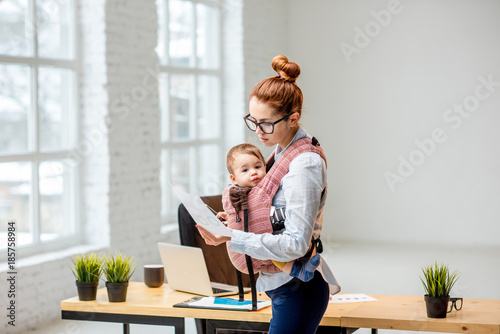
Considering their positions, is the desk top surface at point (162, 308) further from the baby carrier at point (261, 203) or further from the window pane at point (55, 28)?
the window pane at point (55, 28)

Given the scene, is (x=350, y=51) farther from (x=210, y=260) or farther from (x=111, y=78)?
(x=210, y=260)

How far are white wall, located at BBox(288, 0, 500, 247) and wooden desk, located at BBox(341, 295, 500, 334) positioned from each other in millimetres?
5634

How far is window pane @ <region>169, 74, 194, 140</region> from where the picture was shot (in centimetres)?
644

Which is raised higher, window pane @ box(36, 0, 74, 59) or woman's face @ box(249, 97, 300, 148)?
window pane @ box(36, 0, 74, 59)

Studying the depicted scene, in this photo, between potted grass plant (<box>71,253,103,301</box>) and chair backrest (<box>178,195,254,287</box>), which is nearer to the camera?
potted grass plant (<box>71,253,103,301</box>)

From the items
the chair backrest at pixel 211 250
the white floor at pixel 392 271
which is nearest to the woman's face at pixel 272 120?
the chair backrest at pixel 211 250

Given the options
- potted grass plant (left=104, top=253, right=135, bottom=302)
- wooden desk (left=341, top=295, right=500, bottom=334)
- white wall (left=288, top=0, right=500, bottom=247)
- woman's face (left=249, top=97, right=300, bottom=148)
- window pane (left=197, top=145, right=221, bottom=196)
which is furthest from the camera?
white wall (left=288, top=0, right=500, bottom=247)

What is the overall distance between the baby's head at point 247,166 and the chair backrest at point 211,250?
116cm

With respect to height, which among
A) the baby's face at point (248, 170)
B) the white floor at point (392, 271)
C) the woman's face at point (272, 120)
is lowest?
the white floor at point (392, 271)

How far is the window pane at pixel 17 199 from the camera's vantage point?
4422 mm

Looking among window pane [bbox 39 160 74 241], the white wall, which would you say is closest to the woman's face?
window pane [bbox 39 160 74 241]

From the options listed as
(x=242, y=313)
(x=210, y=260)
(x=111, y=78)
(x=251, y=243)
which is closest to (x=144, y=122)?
(x=111, y=78)

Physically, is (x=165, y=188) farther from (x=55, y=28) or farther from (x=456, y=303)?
(x=456, y=303)

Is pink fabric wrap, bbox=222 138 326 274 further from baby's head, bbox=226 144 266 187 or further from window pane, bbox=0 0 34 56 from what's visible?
window pane, bbox=0 0 34 56
